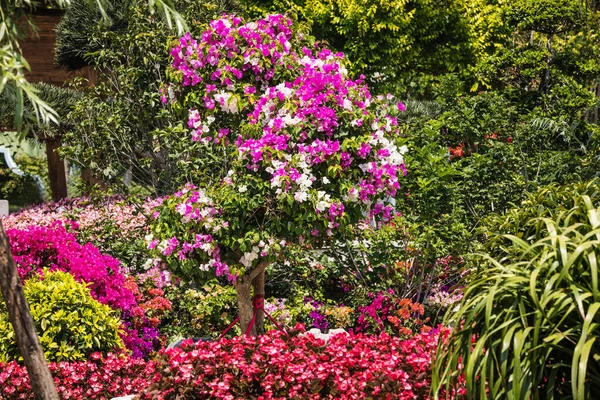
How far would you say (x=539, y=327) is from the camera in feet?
13.1

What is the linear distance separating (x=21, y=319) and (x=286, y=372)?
1.62m

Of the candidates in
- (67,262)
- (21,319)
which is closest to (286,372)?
(21,319)

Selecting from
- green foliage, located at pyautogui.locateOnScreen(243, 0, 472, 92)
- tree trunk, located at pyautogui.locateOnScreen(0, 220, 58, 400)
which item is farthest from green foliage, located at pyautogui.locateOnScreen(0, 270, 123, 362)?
green foliage, located at pyautogui.locateOnScreen(243, 0, 472, 92)

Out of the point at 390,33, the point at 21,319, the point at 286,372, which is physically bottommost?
the point at 286,372

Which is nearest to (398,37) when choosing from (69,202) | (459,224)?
(69,202)

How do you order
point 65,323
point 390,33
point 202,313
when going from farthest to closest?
point 390,33 → point 202,313 → point 65,323

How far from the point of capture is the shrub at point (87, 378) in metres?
6.11

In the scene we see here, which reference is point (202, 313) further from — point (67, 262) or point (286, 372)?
point (286, 372)

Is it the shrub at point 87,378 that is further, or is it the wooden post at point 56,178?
the wooden post at point 56,178

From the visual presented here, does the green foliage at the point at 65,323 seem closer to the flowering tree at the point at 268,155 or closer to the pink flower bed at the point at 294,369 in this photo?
the flowering tree at the point at 268,155

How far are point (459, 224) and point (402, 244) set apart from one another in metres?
0.80

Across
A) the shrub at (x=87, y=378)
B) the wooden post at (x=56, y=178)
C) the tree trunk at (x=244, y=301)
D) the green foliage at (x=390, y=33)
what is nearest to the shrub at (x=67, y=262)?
the shrub at (x=87, y=378)

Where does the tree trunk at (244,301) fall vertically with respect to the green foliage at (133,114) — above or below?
below

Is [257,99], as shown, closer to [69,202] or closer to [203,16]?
[203,16]
